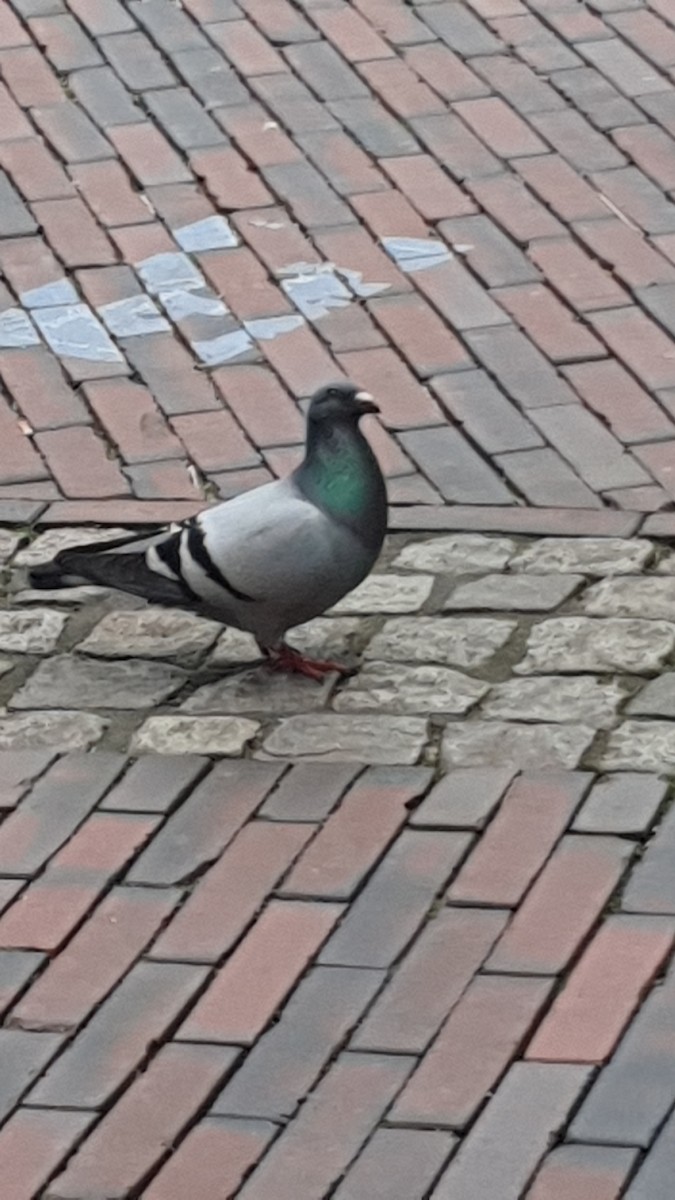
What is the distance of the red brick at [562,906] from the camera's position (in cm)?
354

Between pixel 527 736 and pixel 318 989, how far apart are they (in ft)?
2.48

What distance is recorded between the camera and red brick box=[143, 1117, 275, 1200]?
316cm

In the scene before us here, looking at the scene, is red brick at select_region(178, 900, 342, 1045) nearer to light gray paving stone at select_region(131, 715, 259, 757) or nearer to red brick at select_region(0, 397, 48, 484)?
light gray paving stone at select_region(131, 715, 259, 757)

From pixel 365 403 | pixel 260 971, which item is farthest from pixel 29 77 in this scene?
pixel 260 971

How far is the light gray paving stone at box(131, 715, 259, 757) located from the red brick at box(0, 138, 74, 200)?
227 cm

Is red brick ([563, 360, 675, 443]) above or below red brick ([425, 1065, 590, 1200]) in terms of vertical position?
below

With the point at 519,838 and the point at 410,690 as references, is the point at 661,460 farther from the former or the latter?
the point at 519,838

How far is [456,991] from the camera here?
11.4 ft

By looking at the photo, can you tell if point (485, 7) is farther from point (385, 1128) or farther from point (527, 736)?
point (385, 1128)

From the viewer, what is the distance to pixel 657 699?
4.17 metres

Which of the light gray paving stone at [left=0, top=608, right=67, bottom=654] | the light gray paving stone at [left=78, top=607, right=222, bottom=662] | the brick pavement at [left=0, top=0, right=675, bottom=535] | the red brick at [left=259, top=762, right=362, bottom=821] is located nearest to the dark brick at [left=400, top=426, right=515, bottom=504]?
the brick pavement at [left=0, top=0, right=675, bottom=535]

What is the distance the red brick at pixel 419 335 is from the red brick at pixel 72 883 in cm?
167

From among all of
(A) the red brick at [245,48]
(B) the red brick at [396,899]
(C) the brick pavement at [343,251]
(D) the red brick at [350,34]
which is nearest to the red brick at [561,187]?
(C) the brick pavement at [343,251]

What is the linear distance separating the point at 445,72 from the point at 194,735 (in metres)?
2.97
